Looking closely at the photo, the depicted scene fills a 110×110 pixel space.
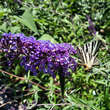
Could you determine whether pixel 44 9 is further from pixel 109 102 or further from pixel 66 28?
pixel 109 102

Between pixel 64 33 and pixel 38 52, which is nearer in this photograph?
pixel 38 52

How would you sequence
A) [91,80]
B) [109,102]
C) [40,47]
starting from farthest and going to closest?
1. [91,80]
2. [40,47]
3. [109,102]

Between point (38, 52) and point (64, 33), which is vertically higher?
point (64, 33)

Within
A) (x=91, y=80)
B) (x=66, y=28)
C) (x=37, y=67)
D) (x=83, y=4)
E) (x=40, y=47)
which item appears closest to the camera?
(x=40, y=47)

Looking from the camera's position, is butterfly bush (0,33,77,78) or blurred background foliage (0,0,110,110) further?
blurred background foliage (0,0,110,110)

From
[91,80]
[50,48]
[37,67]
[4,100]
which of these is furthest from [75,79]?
[4,100]
